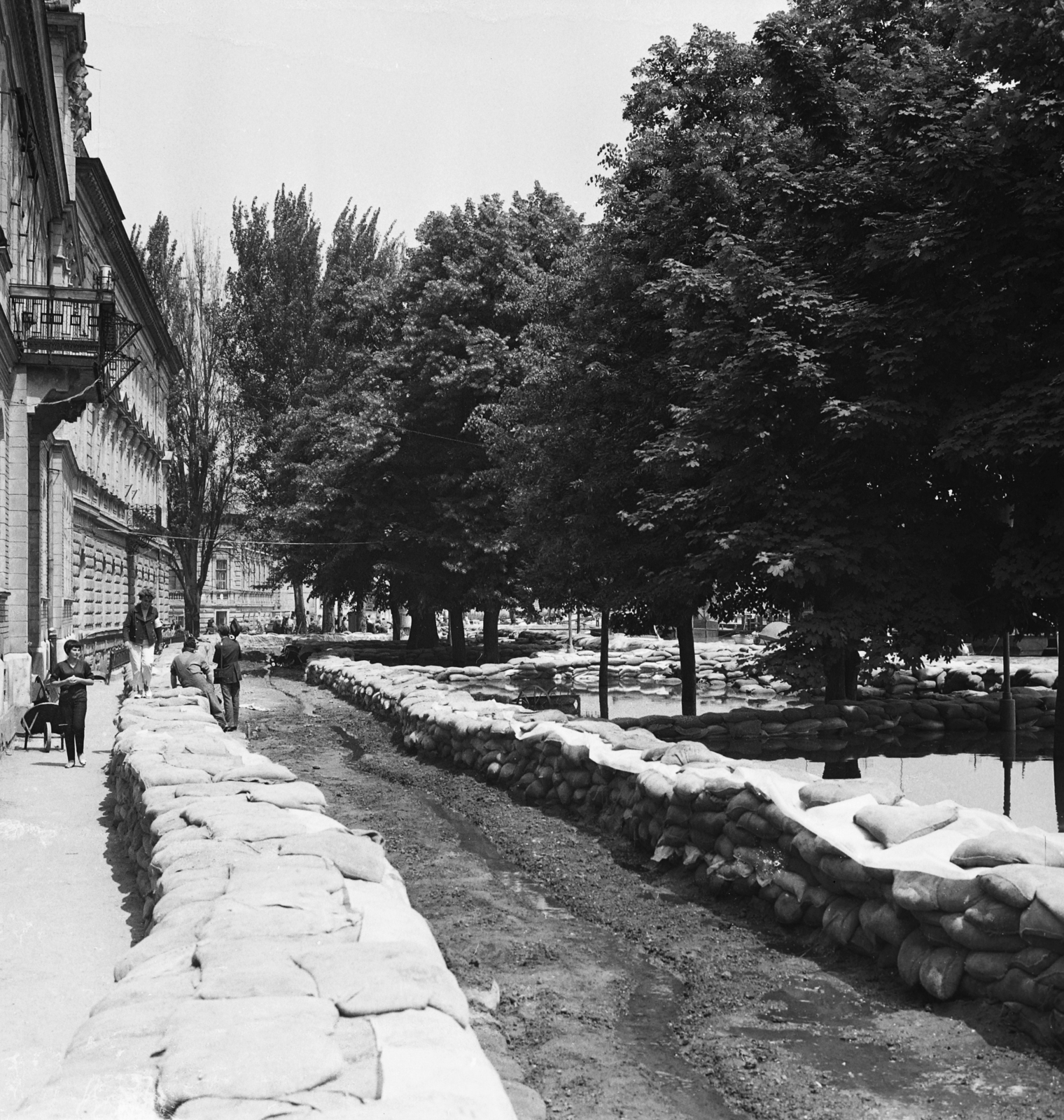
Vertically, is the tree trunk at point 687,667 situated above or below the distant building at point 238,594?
below

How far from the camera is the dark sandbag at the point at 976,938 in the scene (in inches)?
229

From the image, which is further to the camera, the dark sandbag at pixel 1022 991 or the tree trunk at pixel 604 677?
the tree trunk at pixel 604 677

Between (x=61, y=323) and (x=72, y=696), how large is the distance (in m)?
8.97

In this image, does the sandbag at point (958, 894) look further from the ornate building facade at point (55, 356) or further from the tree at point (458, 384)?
the tree at point (458, 384)

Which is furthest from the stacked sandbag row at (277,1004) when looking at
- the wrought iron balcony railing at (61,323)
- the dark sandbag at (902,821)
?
the wrought iron balcony railing at (61,323)

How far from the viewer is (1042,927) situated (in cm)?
557

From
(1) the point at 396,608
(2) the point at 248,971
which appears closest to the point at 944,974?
(2) the point at 248,971

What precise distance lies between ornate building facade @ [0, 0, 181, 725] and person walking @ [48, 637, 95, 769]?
2556mm

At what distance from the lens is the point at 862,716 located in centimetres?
1833

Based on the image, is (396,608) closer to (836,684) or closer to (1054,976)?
(836,684)

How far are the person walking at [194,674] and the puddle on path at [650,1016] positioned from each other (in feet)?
31.4

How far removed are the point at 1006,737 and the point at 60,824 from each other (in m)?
12.4

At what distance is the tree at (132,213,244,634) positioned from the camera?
46875mm

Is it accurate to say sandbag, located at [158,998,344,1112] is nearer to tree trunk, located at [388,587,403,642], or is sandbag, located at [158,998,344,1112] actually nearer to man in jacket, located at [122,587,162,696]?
man in jacket, located at [122,587,162,696]
